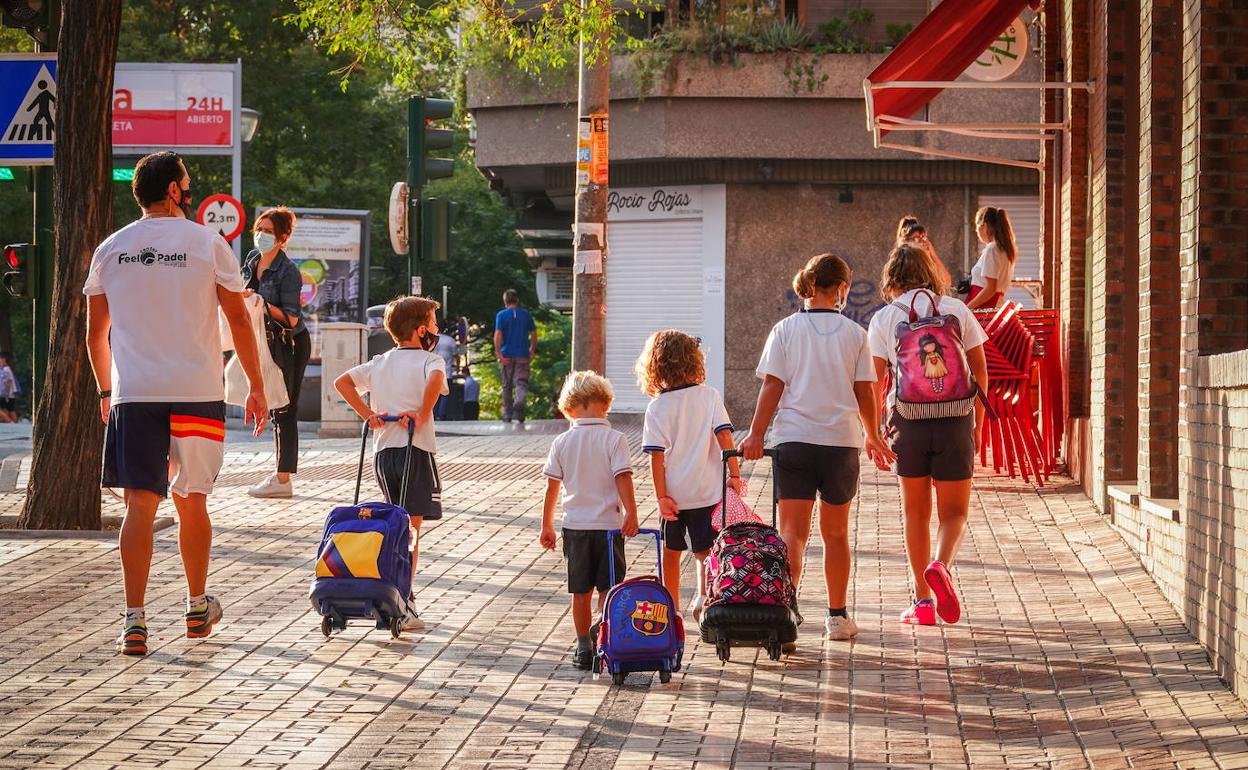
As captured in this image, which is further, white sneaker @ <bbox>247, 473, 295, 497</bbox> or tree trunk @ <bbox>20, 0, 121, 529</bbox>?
white sneaker @ <bbox>247, 473, 295, 497</bbox>

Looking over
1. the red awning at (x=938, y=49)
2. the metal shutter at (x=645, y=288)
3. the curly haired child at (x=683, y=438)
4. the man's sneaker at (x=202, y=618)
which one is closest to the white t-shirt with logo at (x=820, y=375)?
the curly haired child at (x=683, y=438)

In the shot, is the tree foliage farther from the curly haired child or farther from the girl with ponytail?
the curly haired child

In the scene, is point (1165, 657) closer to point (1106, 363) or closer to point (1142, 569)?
point (1142, 569)

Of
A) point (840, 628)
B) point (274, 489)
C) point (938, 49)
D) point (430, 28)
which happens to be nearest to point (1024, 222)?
point (430, 28)

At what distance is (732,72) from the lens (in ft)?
77.2

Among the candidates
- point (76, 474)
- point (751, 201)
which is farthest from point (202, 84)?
point (76, 474)

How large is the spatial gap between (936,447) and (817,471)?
2.44 ft

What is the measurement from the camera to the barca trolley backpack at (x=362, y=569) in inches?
293

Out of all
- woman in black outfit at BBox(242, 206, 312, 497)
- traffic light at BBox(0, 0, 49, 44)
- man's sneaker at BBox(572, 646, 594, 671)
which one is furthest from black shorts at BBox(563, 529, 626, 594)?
traffic light at BBox(0, 0, 49, 44)

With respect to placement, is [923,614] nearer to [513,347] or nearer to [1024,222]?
[1024,222]

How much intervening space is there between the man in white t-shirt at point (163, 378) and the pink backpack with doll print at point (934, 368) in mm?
2893

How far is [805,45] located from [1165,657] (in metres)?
17.0

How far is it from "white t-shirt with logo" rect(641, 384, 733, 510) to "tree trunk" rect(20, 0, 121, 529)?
466 centimetres

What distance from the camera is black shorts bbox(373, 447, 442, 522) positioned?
8391 millimetres
